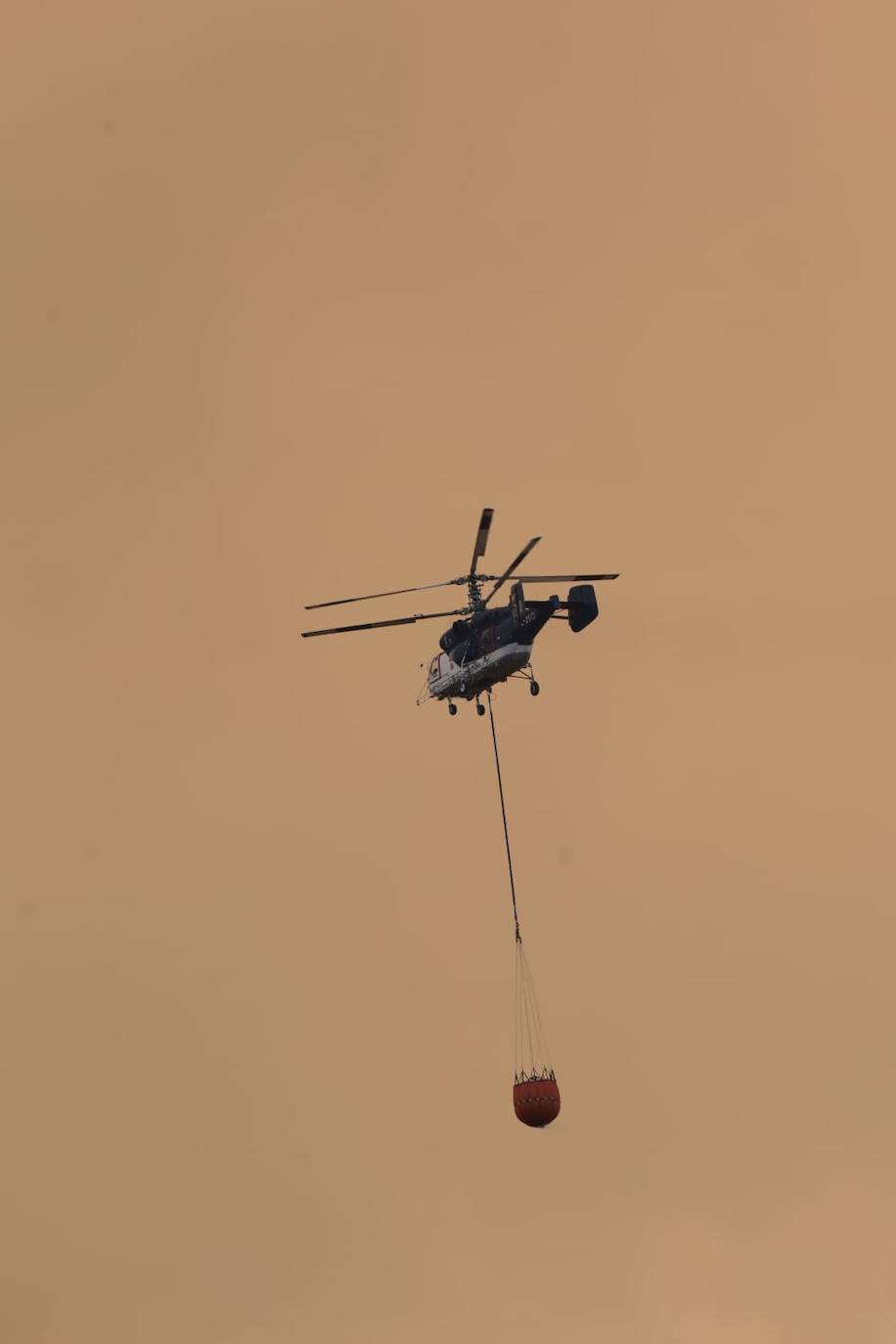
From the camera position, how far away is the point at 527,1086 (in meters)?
82.2

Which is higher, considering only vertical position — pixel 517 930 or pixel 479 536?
pixel 479 536

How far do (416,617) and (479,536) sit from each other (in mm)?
8471

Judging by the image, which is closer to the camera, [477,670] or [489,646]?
[489,646]

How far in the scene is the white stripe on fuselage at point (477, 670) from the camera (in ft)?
273

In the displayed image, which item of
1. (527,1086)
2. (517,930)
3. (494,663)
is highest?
(494,663)

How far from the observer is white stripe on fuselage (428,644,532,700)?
83.2 m

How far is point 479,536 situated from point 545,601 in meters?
6.09

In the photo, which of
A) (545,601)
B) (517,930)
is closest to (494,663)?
(545,601)

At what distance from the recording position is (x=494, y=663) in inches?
3295

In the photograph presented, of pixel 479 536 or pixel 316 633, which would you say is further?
pixel 316 633

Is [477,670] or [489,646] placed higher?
[489,646]

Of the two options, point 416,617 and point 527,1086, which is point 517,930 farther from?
point 416,617

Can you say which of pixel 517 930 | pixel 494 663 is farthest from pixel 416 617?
pixel 517 930

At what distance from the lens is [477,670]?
8506cm
